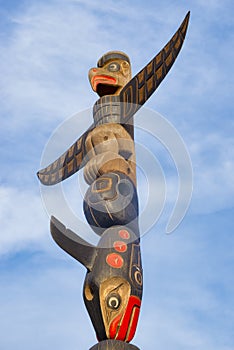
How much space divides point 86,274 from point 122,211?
3.15 feet

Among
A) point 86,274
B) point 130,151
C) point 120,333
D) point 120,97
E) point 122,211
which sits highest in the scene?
point 120,97

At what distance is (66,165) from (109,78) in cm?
144

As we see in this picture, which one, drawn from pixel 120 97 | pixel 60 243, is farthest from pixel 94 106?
pixel 60 243

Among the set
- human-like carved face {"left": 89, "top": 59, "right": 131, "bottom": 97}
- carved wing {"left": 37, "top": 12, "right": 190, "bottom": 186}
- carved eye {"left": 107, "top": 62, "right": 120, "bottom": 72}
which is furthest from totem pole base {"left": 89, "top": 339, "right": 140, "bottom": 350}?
carved eye {"left": 107, "top": 62, "right": 120, "bottom": 72}

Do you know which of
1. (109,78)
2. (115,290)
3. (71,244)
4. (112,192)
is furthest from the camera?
(109,78)

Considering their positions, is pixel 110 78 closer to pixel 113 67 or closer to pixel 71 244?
pixel 113 67

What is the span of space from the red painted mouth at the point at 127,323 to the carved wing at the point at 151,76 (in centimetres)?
289

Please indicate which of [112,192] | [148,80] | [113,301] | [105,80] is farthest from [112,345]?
[105,80]

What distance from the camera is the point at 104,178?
30.3ft

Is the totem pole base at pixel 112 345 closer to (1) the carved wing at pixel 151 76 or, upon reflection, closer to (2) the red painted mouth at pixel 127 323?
(2) the red painted mouth at pixel 127 323

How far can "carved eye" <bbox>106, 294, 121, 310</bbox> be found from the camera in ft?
26.8

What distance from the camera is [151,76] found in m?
9.87

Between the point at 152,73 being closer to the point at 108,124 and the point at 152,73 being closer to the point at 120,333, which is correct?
the point at 108,124

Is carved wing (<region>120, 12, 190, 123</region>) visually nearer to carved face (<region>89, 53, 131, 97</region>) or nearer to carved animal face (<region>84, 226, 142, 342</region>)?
carved face (<region>89, 53, 131, 97</region>)
